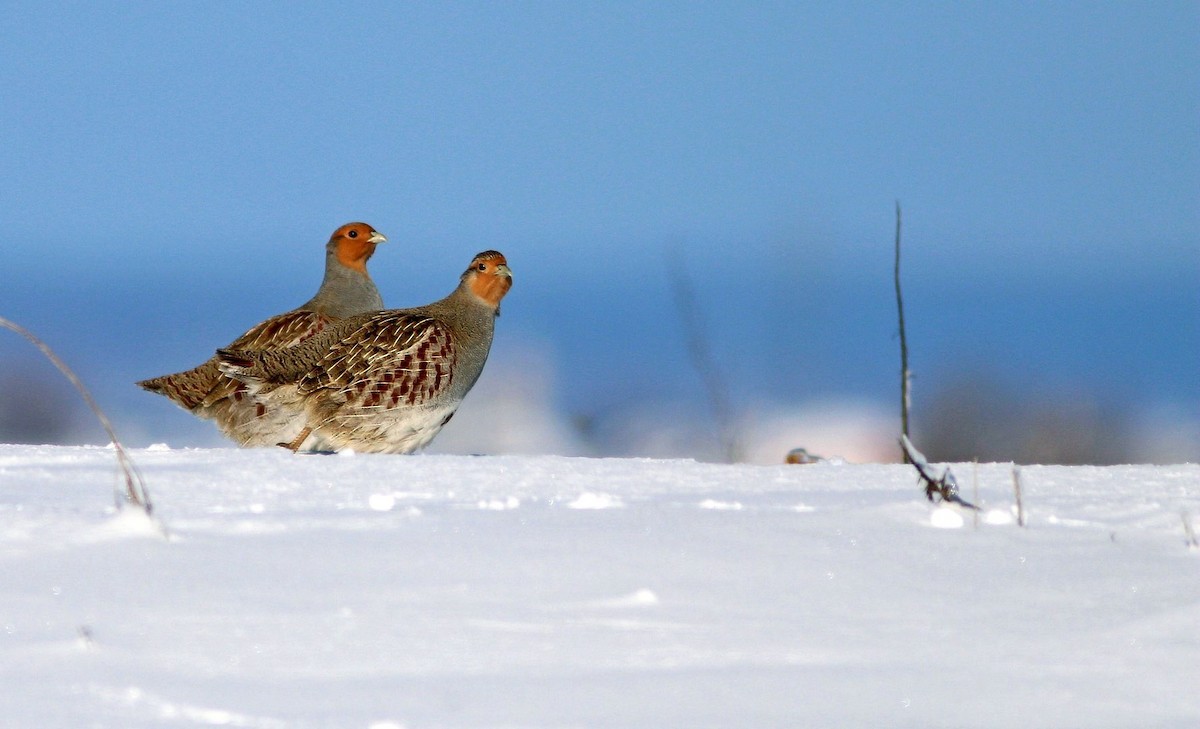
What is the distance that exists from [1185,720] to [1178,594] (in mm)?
A: 550

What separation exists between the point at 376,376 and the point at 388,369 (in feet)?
0.20

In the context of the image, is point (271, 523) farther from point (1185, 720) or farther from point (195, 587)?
point (1185, 720)

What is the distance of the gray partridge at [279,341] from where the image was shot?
19.7ft

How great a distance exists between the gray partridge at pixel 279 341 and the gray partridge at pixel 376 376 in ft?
0.62

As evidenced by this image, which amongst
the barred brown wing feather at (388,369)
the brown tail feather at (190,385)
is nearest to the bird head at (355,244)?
the brown tail feather at (190,385)

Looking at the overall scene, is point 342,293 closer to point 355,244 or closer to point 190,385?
point 355,244

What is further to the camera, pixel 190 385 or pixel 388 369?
pixel 190 385

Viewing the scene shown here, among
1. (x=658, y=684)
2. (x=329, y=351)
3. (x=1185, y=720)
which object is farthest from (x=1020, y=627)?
(x=329, y=351)

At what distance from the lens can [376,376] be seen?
5.50m

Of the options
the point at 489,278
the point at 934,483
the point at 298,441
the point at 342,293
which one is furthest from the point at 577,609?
the point at 342,293

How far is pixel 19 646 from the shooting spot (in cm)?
211

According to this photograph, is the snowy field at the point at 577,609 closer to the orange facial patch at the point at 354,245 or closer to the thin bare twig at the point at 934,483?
the thin bare twig at the point at 934,483

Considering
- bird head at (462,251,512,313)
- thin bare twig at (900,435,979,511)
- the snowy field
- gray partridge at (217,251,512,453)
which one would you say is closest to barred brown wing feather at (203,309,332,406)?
gray partridge at (217,251,512,453)

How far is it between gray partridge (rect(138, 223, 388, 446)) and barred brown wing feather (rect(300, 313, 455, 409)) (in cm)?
33
